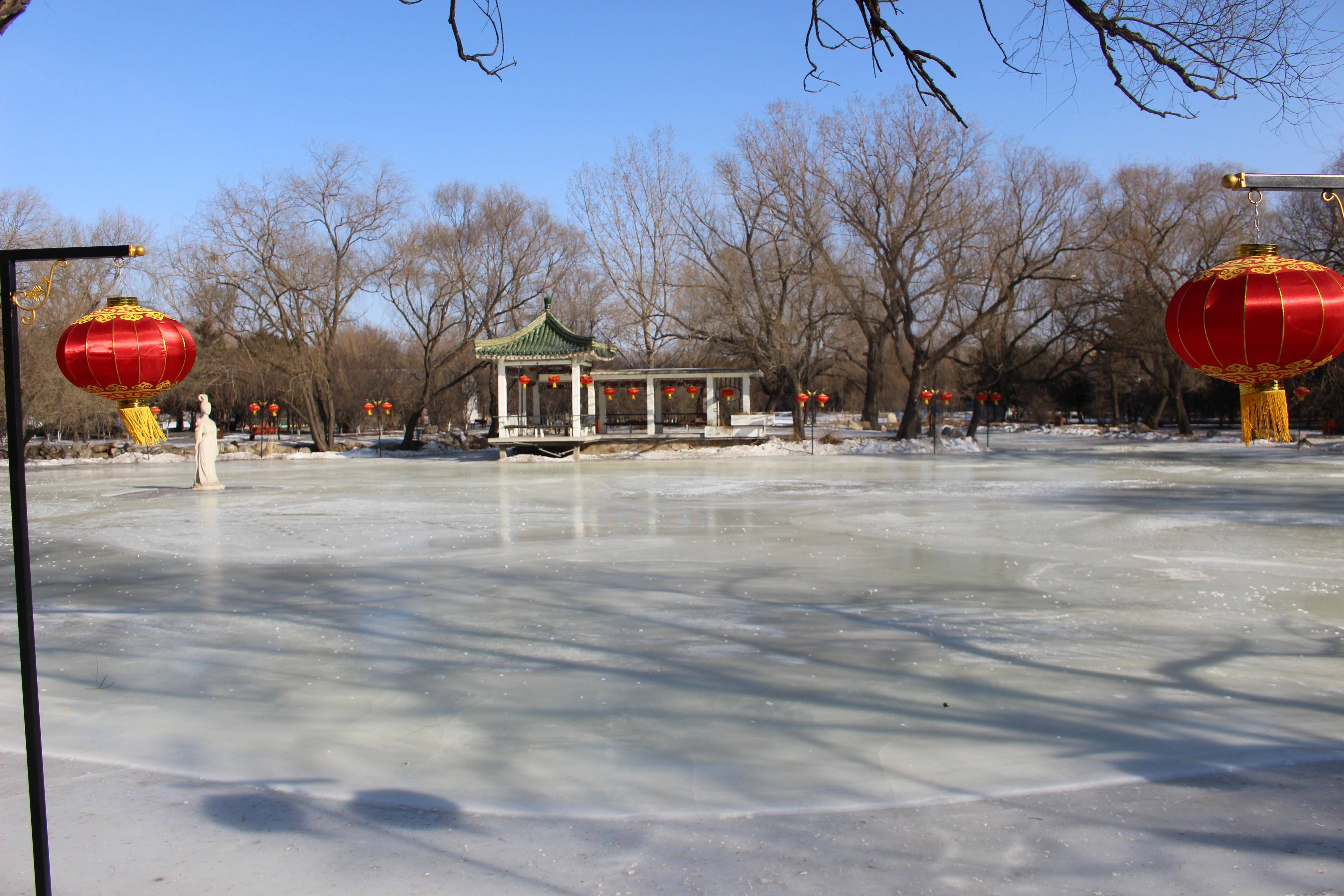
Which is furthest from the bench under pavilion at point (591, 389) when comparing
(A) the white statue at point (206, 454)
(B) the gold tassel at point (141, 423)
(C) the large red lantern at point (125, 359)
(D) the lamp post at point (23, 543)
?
(D) the lamp post at point (23, 543)

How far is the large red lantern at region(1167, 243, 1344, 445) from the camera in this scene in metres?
4.16

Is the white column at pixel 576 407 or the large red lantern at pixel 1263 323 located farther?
the white column at pixel 576 407

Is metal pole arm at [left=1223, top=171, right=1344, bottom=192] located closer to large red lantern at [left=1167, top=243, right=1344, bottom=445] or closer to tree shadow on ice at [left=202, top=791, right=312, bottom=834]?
large red lantern at [left=1167, top=243, right=1344, bottom=445]

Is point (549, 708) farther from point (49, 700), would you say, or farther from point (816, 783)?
point (49, 700)

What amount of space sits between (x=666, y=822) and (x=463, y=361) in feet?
147

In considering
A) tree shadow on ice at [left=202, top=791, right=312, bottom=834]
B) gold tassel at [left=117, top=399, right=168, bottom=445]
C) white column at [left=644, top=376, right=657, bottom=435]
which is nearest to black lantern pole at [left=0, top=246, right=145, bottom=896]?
tree shadow on ice at [left=202, top=791, right=312, bottom=834]

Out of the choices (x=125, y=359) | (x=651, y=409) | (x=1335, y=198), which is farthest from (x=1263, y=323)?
(x=651, y=409)

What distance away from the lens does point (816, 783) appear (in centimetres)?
377

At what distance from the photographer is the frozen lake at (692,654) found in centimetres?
399

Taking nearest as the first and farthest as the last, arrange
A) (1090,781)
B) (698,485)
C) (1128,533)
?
1. (1090,781)
2. (1128,533)
3. (698,485)

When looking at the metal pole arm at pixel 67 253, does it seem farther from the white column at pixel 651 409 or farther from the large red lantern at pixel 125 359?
the white column at pixel 651 409

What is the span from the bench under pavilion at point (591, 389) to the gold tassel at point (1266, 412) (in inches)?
999

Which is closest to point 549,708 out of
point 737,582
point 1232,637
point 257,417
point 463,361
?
point 737,582

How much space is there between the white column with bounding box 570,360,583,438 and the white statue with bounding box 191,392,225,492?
12.6 metres
